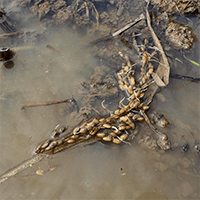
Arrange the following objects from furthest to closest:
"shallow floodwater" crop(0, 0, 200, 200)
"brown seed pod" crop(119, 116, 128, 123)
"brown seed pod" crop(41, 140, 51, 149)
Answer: "brown seed pod" crop(119, 116, 128, 123), "brown seed pod" crop(41, 140, 51, 149), "shallow floodwater" crop(0, 0, 200, 200)

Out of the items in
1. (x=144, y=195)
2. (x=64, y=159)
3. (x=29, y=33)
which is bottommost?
(x=144, y=195)

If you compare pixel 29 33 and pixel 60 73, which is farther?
pixel 29 33

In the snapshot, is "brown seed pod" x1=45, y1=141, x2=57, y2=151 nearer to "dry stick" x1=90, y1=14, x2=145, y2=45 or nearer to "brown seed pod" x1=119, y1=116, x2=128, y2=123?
"brown seed pod" x1=119, y1=116, x2=128, y2=123

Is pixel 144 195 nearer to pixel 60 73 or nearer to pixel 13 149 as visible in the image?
pixel 13 149

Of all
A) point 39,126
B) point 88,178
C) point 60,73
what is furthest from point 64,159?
point 60,73

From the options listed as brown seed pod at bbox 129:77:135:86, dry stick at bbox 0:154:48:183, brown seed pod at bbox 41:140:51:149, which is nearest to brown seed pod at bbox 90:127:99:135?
brown seed pod at bbox 41:140:51:149

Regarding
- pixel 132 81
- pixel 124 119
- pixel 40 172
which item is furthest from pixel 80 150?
pixel 132 81

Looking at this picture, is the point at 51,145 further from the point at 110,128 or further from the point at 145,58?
the point at 145,58
